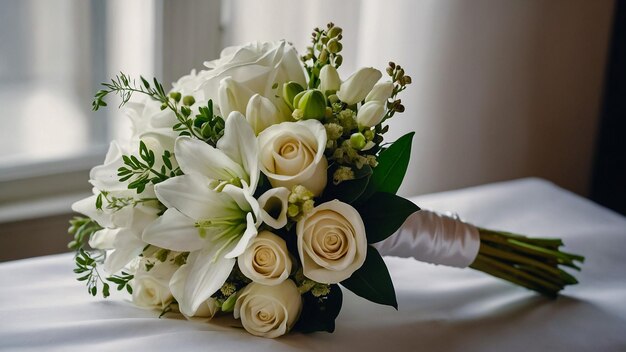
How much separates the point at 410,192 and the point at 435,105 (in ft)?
0.78

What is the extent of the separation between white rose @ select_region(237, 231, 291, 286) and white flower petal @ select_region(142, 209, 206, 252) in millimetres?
63

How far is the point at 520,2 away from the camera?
208cm

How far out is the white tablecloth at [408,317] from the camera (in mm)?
979

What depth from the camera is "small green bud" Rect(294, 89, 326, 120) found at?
0.98 meters

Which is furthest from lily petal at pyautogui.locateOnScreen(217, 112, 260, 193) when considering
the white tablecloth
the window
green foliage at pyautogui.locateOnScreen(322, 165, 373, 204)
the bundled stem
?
the window

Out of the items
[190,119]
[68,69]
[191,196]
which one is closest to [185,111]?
[190,119]

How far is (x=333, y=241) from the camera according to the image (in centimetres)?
95

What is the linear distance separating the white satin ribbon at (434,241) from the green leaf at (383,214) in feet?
0.45

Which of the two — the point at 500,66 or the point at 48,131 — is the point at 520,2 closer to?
the point at 500,66

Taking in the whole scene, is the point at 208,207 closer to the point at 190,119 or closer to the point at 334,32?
the point at 190,119

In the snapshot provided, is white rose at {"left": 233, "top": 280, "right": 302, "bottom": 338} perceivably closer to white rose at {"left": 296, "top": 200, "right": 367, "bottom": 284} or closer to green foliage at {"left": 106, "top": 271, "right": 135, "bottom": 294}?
white rose at {"left": 296, "top": 200, "right": 367, "bottom": 284}

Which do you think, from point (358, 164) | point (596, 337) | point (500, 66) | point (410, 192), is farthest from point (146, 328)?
point (500, 66)

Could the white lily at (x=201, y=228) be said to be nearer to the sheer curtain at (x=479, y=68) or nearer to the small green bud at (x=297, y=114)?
the small green bud at (x=297, y=114)

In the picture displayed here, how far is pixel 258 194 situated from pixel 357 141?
0.14 metres
